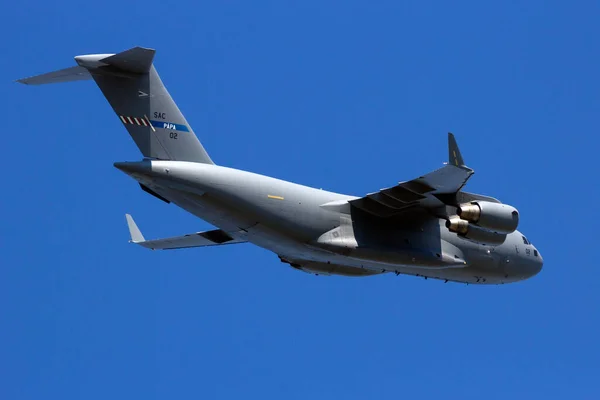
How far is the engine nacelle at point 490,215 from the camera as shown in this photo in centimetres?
1496

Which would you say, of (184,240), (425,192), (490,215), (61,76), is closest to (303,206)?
(425,192)

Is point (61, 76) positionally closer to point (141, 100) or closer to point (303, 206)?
point (141, 100)

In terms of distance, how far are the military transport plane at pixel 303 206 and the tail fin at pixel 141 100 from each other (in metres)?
0.01

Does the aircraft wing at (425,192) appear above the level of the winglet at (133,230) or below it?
above

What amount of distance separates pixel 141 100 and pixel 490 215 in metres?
5.46

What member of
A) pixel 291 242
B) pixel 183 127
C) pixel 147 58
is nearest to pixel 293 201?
pixel 291 242

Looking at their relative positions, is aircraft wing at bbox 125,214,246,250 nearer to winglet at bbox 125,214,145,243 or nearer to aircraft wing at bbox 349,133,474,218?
winglet at bbox 125,214,145,243

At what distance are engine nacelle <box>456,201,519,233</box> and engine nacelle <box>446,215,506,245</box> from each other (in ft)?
1.15

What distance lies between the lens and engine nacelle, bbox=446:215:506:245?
15.4 meters

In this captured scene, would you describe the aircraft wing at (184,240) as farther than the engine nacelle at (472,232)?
Yes

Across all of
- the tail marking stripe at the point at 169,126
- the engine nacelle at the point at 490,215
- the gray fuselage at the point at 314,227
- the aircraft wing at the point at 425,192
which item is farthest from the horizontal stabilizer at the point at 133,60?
the engine nacelle at the point at 490,215

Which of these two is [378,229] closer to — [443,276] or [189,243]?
[443,276]

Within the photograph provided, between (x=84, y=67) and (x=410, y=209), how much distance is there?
214 inches

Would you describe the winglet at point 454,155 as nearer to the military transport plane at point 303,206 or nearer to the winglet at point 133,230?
the military transport plane at point 303,206
